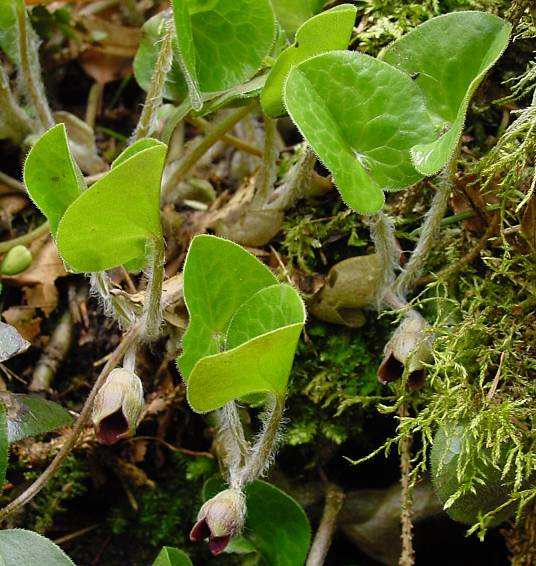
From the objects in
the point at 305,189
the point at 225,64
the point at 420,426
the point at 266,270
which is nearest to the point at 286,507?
the point at 420,426

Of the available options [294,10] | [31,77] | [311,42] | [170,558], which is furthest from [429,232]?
[31,77]

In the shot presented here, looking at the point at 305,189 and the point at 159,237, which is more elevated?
the point at 159,237

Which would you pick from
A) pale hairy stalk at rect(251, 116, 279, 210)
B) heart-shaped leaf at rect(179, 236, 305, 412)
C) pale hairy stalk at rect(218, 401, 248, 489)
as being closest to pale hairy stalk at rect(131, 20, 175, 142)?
pale hairy stalk at rect(251, 116, 279, 210)

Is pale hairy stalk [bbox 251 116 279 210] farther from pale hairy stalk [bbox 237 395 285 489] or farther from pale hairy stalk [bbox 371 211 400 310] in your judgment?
pale hairy stalk [bbox 237 395 285 489]

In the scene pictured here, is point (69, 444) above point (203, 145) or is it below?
below

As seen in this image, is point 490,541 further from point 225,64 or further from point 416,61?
point 225,64

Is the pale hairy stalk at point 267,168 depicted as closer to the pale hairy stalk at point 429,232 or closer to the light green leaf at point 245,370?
the pale hairy stalk at point 429,232

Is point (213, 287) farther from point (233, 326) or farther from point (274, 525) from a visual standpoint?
point (274, 525)
